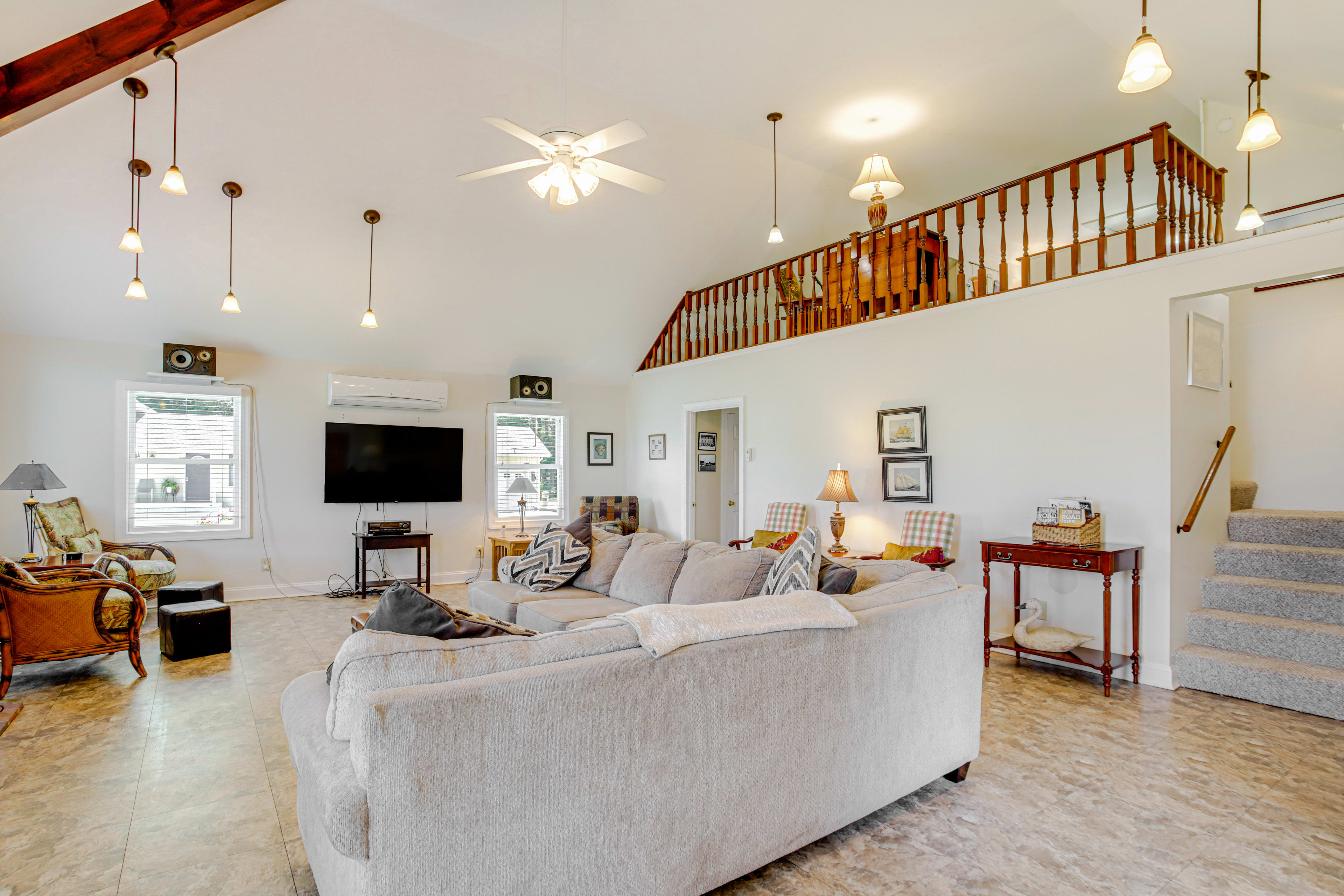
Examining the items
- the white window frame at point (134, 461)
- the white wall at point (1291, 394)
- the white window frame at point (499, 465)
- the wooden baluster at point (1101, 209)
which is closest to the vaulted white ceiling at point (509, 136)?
the white window frame at point (134, 461)

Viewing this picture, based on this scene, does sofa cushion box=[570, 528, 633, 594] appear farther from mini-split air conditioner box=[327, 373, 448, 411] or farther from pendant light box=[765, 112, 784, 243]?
mini-split air conditioner box=[327, 373, 448, 411]

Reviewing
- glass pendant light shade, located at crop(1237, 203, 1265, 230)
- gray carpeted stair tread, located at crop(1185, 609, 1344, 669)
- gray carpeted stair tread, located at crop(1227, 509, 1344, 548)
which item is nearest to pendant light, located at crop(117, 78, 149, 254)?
glass pendant light shade, located at crop(1237, 203, 1265, 230)

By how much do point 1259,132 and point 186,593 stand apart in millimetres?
6876

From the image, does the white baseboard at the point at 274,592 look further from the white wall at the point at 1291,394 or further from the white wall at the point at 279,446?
the white wall at the point at 1291,394

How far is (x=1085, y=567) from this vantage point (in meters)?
3.81

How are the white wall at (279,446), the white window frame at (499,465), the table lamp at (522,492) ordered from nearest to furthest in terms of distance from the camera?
1. the white wall at (279,446)
2. the table lamp at (522,492)
3. the white window frame at (499,465)

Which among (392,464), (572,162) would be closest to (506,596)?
(572,162)

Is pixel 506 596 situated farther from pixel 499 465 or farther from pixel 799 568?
pixel 499 465

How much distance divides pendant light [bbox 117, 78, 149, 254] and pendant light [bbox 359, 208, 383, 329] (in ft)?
4.33

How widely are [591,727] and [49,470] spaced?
5.61m

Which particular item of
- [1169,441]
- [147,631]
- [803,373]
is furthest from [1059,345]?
[147,631]

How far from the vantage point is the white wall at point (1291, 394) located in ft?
16.2

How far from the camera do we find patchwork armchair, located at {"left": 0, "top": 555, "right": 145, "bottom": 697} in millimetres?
3648

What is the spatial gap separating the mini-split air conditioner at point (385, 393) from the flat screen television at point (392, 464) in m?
0.22
